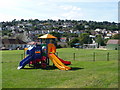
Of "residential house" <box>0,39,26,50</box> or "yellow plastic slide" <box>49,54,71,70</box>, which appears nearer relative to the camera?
"yellow plastic slide" <box>49,54,71,70</box>

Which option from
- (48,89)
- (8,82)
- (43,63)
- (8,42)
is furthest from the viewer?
(8,42)

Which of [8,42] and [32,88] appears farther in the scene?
[8,42]

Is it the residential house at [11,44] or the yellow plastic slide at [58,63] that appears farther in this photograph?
the residential house at [11,44]

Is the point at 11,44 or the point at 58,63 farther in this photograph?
the point at 11,44

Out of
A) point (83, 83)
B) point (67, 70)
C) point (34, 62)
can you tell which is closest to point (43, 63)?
point (34, 62)

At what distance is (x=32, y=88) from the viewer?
38.2 ft

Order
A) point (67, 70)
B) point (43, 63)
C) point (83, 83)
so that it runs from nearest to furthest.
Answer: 1. point (83, 83)
2. point (67, 70)
3. point (43, 63)

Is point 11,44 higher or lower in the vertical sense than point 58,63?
lower

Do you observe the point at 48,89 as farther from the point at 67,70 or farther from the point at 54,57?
the point at 54,57

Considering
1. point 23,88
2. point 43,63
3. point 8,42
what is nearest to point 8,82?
point 23,88

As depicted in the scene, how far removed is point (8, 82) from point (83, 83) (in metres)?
4.20

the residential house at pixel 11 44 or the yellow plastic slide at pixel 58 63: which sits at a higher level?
the yellow plastic slide at pixel 58 63

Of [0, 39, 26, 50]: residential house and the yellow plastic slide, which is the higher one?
the yellow plastic slide

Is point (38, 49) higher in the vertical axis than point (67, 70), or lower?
higher
